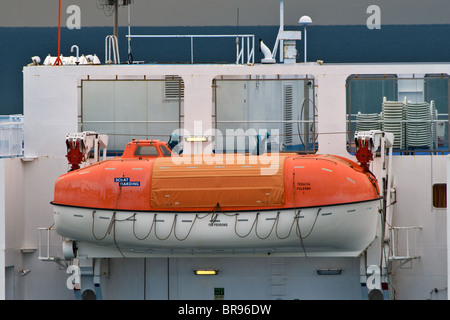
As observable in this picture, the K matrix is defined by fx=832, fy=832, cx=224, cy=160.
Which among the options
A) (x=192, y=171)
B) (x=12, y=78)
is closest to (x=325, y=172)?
(x=192, y=171)

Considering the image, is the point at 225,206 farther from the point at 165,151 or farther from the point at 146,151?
the point at 146,151

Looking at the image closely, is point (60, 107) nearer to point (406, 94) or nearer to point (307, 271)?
point (307, 271)

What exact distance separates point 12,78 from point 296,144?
3778 cm

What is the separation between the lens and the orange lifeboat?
45.0 ft

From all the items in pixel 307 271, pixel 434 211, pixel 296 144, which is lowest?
pixel 307 271

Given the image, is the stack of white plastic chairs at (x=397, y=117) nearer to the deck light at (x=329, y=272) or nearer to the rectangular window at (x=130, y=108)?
the deck light at (x=329, y=272)

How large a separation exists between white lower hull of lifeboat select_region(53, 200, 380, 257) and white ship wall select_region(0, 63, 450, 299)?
1.54m

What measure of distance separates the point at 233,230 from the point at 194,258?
222 centimetres

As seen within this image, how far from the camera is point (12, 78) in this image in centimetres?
5122

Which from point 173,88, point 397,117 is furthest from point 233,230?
point 397,117

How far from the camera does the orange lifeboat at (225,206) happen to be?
540 inches

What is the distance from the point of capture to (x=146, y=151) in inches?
591

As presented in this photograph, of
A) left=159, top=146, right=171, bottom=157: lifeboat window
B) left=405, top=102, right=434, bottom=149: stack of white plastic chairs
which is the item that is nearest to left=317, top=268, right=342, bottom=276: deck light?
left=405, top=102, right=434, bottom=149: stack of white plastic chairs

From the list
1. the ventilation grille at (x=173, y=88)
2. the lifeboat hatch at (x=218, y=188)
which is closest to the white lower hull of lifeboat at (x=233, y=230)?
the lifeboat hatch at (x=218, y=188)
